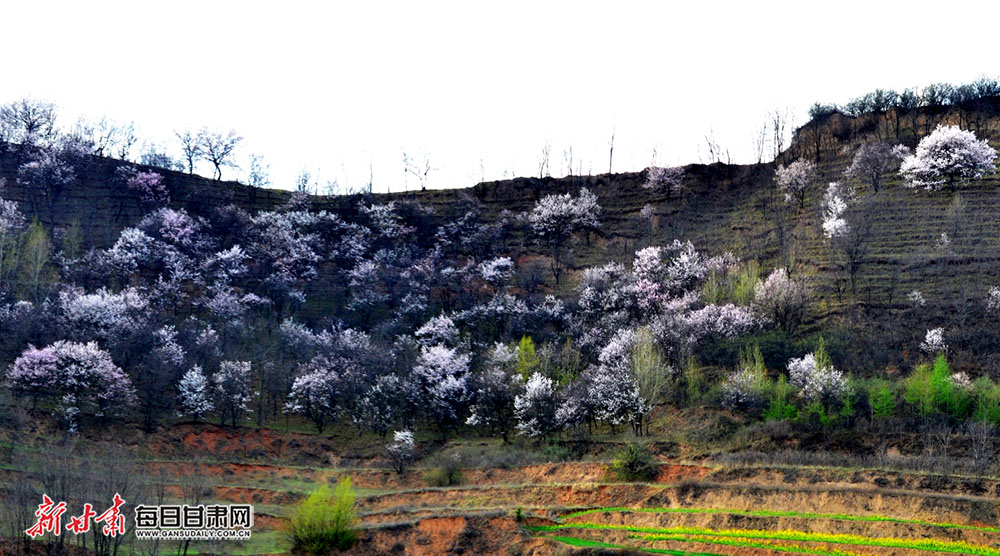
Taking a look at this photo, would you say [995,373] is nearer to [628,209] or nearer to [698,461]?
[698,461]

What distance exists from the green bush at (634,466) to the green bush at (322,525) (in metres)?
15.8

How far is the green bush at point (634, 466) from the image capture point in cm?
4869

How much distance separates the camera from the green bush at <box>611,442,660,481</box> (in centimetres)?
4869

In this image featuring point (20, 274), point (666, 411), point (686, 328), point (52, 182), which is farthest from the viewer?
point (52, 182)

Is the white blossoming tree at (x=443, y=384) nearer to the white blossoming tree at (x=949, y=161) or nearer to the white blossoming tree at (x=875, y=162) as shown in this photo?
the white blossoming tree at (x=875, y=162)

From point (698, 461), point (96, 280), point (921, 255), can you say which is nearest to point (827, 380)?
point (698, 461)

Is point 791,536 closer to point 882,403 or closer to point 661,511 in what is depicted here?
point 661,511

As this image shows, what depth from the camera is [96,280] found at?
7675 centimetres

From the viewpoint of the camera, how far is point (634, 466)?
4897 cm

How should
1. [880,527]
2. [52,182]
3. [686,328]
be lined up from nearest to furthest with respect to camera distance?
[880,527] < [686,328] < [52,182]

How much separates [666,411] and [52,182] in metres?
65.5

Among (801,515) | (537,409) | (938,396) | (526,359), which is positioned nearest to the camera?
(801,515)
